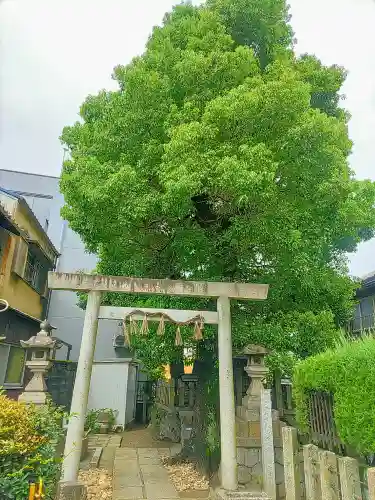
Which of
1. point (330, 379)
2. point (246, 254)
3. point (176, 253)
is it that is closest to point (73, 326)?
point (176, 253)

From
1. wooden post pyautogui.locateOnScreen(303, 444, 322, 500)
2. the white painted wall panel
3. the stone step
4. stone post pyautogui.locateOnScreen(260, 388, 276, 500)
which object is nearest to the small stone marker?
the stone step

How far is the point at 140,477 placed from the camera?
9.15 m

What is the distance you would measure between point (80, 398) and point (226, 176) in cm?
520

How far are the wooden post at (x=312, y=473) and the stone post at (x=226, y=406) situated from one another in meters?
1.62

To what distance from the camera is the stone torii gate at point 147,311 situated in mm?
6656

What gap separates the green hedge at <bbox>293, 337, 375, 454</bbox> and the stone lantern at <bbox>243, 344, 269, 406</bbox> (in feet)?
6.32

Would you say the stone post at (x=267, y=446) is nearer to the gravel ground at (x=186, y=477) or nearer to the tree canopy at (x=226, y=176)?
the tree canopy at (x=226, y=176)

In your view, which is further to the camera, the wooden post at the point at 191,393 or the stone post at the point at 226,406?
the wooden post at the point at 191,393

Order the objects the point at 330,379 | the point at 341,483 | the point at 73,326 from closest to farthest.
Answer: the point at 341,483 < the point at 330,379 < the point at 73,326

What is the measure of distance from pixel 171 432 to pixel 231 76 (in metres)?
12.6

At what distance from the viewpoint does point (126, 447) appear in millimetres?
13180

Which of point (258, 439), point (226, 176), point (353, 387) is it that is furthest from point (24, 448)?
point (226, 176)

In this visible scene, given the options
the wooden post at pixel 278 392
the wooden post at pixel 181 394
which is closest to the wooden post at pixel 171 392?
the wooden post at pixel 181 394

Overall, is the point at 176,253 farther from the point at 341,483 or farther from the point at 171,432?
the point at 171,432
